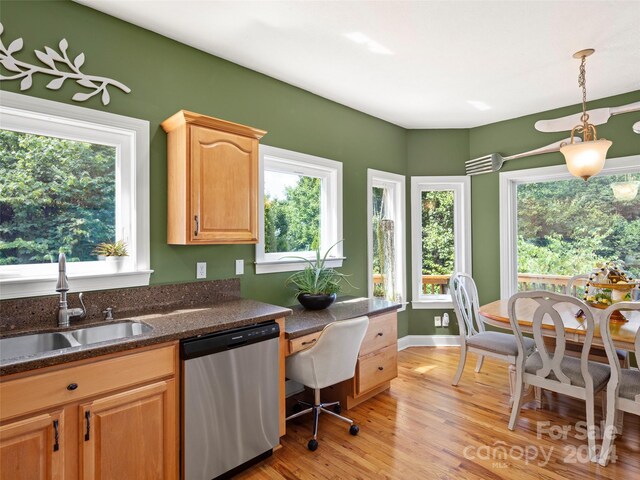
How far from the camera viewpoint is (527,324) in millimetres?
2561

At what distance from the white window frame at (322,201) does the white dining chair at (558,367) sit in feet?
5.53

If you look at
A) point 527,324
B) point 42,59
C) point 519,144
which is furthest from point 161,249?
point 519,144

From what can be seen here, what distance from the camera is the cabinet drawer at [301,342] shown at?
2.38 metres

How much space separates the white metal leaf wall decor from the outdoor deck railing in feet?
10.2

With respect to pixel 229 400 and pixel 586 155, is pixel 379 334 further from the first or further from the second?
pixel 586 155

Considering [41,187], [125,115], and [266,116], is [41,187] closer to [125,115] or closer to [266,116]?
[125,115]

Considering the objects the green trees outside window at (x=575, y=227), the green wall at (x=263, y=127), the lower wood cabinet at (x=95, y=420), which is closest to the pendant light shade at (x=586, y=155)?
the green wall at (x=263, y=127)

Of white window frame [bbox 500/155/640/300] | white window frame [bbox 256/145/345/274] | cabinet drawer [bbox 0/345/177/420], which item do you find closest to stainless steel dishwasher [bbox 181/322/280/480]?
cabinet drawer [bbox 0/345/177/420]

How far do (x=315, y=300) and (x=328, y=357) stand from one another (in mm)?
659

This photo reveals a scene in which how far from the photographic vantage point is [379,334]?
3.03m

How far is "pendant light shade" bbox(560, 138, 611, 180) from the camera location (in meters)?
2.42

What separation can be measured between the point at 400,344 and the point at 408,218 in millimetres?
1524

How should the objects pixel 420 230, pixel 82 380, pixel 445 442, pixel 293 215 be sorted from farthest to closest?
1. pixel 420 230
2. pixel 293 215
3. pixel 445 442
4. pixel 82 380

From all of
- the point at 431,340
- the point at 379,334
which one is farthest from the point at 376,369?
the point at 431,340
